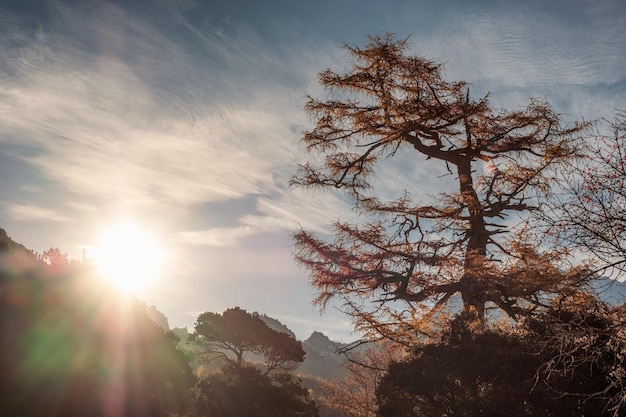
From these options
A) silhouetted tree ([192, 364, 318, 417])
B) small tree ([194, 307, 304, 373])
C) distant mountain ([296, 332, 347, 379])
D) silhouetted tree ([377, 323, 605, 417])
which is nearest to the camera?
silhouetted tree ([377, 323, 605, 417])

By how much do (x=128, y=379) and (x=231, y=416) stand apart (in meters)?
5.32

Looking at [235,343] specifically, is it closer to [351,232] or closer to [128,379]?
[128,379]

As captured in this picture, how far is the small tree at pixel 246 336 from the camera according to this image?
2480 centimetres

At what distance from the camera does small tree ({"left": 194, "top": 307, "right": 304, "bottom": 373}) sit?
24797 millimetres

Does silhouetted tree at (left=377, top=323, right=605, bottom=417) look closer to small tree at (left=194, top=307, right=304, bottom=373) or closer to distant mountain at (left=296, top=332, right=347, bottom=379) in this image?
small tree at (left=194, top=307, right=304, bottom=373)

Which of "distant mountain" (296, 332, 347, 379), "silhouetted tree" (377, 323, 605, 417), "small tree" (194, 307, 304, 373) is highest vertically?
"small tree" (194, 307, 304, 373)

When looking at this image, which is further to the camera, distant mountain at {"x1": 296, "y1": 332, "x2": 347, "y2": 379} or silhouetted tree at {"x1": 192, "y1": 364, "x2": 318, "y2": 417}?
distant mountain at {"x1": 296, "y1": 332, "x2": 347, "y2": 379}

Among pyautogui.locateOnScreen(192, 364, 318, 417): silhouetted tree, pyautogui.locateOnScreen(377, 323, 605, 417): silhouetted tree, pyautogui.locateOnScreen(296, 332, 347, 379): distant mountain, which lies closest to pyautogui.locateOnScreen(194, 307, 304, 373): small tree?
pyautogui.locateOnScreen(192, 364, 318, 417): silhouetted tree

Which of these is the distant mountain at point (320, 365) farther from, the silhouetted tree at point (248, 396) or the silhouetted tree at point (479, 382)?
the silhouetted tree at point (479, 382)

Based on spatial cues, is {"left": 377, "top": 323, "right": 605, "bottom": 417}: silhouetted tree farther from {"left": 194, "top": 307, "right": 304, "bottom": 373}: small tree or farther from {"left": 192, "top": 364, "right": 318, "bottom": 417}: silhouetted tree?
{"left": 194, "top": 307, "right": 304, "bottom": 373}: small tree

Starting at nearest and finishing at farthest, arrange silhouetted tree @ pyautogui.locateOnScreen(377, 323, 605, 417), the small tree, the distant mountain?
1. silhouetted tree @ pyautogui.locateOnScreen(377, 323, 605, 417)
2. the small tree
3. the distant mountain

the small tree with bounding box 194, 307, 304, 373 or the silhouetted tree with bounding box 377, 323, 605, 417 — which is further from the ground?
the small tree with bounding box 194, 307, 304, 373

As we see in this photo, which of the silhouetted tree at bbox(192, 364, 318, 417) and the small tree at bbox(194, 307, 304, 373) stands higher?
the small tree at bbox(194, 307, 304, 373)

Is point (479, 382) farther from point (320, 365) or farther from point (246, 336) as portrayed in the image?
point (320, 365)
